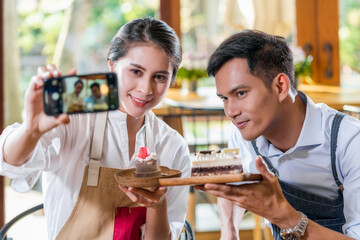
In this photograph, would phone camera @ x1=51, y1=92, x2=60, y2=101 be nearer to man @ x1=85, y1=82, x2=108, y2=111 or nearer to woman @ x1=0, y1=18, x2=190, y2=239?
man @ x1=85, y1=82, x2=108, y2=111

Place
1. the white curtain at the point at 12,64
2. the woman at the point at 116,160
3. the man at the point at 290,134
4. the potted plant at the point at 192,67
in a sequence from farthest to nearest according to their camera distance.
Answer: the potted plant at the point at 192,67, the white curtain at the point at 12,64, the woman at the point at 116,160, the man at the point at 290,134

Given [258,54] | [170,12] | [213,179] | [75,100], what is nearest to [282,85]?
[258,54]

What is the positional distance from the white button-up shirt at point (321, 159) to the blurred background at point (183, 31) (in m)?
2.54

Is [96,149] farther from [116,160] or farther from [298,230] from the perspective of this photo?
[298,230]

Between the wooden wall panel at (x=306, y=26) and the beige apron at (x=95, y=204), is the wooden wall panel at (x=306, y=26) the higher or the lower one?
the higher one

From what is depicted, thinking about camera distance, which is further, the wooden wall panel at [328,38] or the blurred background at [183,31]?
the wooden wall panel at [328,38]

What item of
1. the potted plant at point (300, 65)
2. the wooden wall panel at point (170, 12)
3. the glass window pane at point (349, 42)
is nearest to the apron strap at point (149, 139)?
the potted plant at point (300, 65)

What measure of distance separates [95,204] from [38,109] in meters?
0.54

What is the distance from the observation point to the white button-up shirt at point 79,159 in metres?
1.64

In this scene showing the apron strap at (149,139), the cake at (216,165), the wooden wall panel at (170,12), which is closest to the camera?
the cake at (216,165)

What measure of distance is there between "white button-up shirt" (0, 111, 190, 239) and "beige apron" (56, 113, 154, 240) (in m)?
0.04

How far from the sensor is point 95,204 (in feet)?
5.67

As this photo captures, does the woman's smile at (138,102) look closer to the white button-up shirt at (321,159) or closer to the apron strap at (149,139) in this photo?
the apron strap at (149,139)

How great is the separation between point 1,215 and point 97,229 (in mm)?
2095
